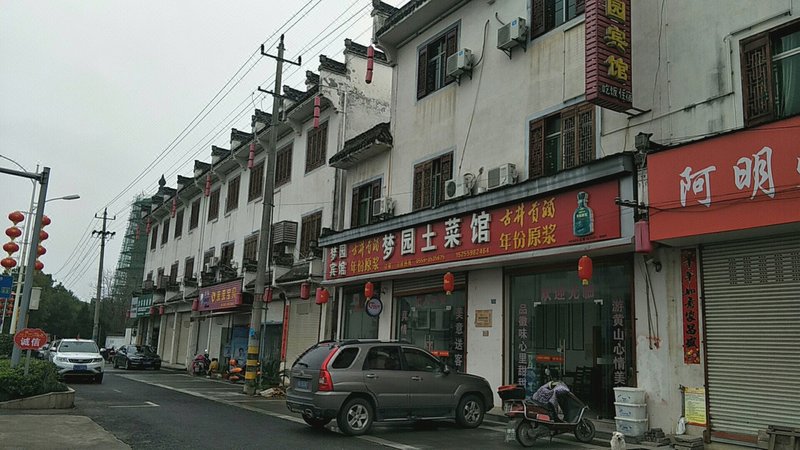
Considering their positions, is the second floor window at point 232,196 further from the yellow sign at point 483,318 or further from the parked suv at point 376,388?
the parked suv at point 376,388

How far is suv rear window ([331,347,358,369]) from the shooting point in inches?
442

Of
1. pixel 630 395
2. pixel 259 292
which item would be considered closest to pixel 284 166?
pixel 259 292

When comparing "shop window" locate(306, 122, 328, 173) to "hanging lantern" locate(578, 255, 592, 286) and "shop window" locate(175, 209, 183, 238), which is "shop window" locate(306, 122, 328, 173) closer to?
"hanging lantern" locate(578, 255, 592, 286)

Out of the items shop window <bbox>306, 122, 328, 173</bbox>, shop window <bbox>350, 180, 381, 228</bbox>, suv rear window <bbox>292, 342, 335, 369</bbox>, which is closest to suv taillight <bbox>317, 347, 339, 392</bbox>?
suv rear window <bbox>292, 342, 335, 369</bbox>

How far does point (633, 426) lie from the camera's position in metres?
10.8

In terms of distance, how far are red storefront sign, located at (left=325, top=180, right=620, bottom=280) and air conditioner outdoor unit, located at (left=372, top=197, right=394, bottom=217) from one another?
38.1 inches

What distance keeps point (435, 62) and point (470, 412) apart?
10.8 metres

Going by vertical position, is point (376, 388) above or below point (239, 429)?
above

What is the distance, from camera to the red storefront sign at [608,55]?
442 inches

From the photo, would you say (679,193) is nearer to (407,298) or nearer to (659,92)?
(659,92)

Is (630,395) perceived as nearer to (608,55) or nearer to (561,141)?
(561,141)

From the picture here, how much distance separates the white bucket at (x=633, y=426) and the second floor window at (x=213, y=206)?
91.9ft

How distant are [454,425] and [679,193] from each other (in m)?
6.21

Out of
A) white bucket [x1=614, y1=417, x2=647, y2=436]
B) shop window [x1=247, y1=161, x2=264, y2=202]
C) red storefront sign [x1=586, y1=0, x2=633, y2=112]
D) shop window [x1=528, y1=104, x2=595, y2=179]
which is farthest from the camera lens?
shop window [x1=247, y1=161, x2=264, y2=202]
